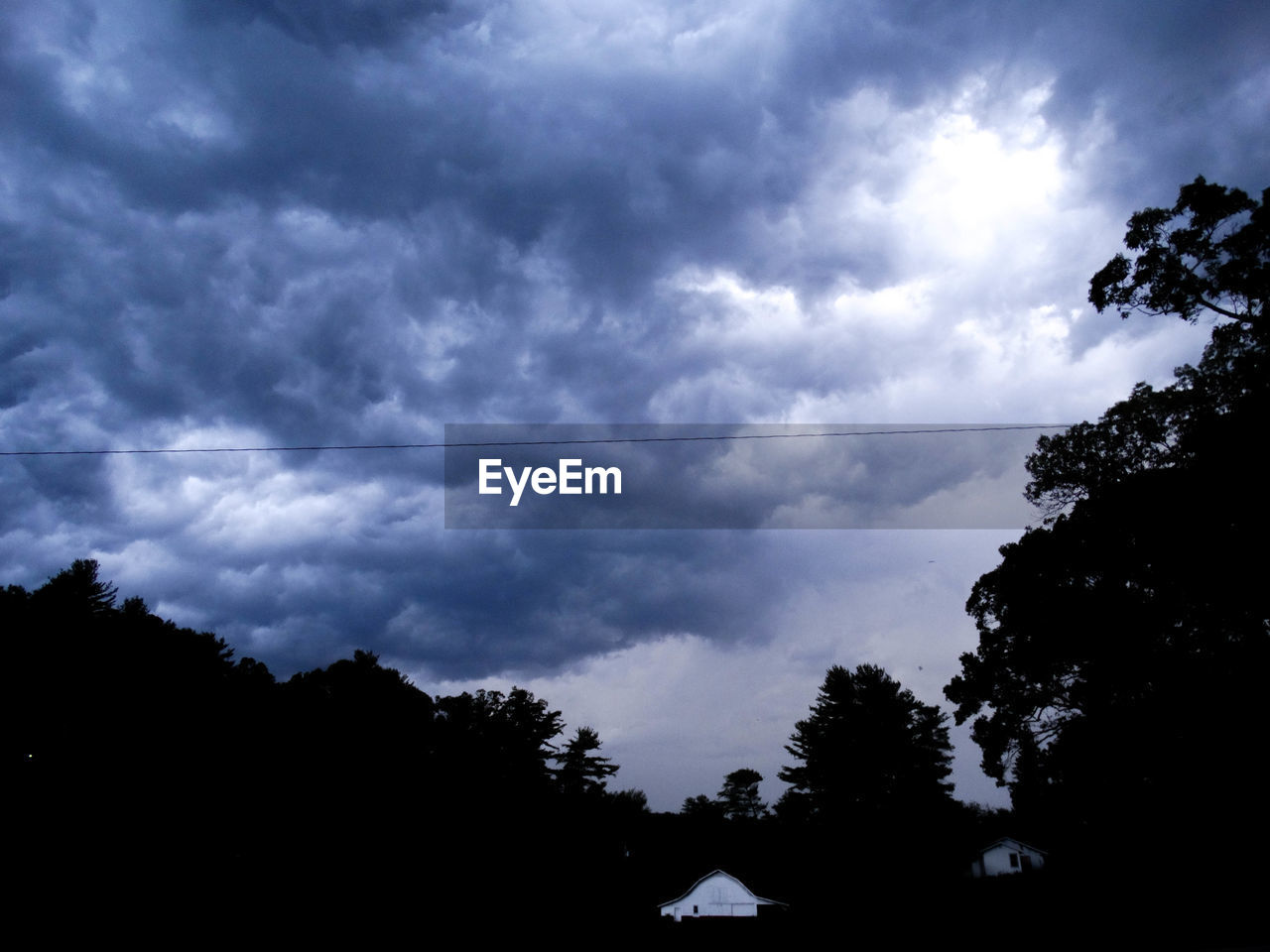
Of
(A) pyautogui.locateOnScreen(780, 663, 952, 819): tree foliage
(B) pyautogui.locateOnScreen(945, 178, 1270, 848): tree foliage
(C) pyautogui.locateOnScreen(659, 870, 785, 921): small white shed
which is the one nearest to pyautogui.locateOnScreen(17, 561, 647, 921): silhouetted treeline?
(C) pyautogui.locateOnScreen(659, 870, 785, 921): small white shed

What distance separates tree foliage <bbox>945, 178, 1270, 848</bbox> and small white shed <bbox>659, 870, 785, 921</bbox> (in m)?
32.3

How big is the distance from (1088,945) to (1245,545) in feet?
38.0

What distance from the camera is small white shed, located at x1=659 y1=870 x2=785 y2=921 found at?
49219 millimetres

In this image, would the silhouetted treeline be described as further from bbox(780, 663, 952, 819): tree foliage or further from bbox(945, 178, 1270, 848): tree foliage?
bbox(945, 178, 1270, 848): tree foliage

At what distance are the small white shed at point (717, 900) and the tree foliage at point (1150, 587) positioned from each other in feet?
106

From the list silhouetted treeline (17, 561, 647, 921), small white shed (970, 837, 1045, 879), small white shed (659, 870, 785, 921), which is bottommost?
small white shed (659, 870, 785, 921)

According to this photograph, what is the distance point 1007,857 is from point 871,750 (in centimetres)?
1853

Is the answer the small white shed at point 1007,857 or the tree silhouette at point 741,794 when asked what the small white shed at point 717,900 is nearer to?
the small white shed at point 1007,857

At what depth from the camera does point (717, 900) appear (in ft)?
163

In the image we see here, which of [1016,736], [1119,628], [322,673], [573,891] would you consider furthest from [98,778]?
[1119,628]

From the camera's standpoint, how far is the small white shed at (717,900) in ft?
161

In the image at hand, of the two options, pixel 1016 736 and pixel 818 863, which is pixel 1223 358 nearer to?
pixel 1016 736

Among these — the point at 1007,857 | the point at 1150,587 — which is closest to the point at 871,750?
the point at 1007,857

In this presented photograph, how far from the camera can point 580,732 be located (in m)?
86.9
